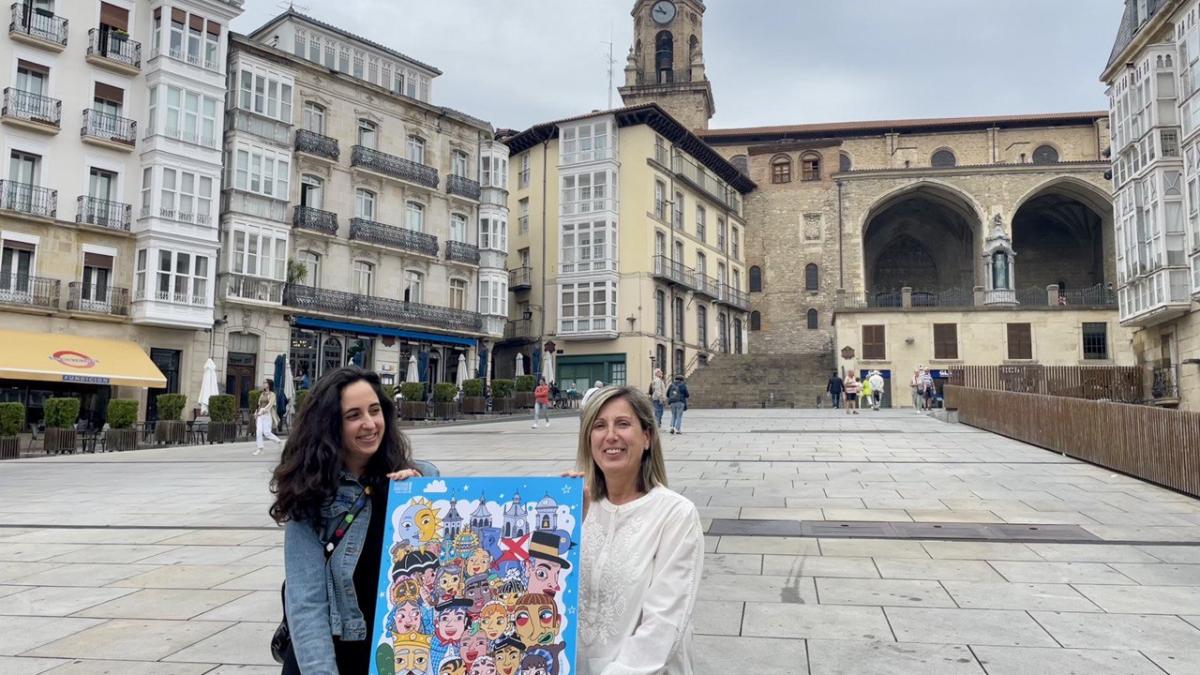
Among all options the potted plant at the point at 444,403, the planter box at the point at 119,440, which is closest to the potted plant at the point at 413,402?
the potted plant at the point at 444,403

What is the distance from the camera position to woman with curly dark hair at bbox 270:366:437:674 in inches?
87.9

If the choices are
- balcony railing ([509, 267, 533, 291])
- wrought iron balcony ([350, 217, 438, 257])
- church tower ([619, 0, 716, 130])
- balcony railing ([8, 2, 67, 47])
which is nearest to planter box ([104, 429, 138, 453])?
balcony railing ([8, 2, 67, 47])

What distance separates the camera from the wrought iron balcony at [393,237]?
99.9 feet

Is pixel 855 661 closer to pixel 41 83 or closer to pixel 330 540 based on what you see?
pixel 330 540

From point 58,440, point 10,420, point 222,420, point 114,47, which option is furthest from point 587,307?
point 10,420

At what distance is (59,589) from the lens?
548 cm

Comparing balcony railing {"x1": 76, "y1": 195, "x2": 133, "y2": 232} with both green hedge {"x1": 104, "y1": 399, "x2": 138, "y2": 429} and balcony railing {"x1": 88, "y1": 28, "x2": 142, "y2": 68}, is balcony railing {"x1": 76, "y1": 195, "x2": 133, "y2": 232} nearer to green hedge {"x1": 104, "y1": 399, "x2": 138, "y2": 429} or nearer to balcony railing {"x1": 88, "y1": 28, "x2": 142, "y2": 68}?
balcony railing {"x1": 88, "y1": 28, "x2": 142, "y2": 68}

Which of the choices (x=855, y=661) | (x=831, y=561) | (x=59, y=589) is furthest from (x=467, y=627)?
(x=59, y=589)

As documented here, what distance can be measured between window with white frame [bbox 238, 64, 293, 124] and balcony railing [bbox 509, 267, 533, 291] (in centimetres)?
1562

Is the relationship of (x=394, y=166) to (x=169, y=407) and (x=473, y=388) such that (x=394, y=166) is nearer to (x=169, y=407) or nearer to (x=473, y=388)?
(x=473, y=388)

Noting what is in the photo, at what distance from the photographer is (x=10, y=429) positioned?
1669 cm

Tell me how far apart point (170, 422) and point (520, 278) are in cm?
2435

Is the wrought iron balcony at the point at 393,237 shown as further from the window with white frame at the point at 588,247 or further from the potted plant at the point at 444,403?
the window with white frame at the point at 588,247

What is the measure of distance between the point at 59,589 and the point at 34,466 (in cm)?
1165
